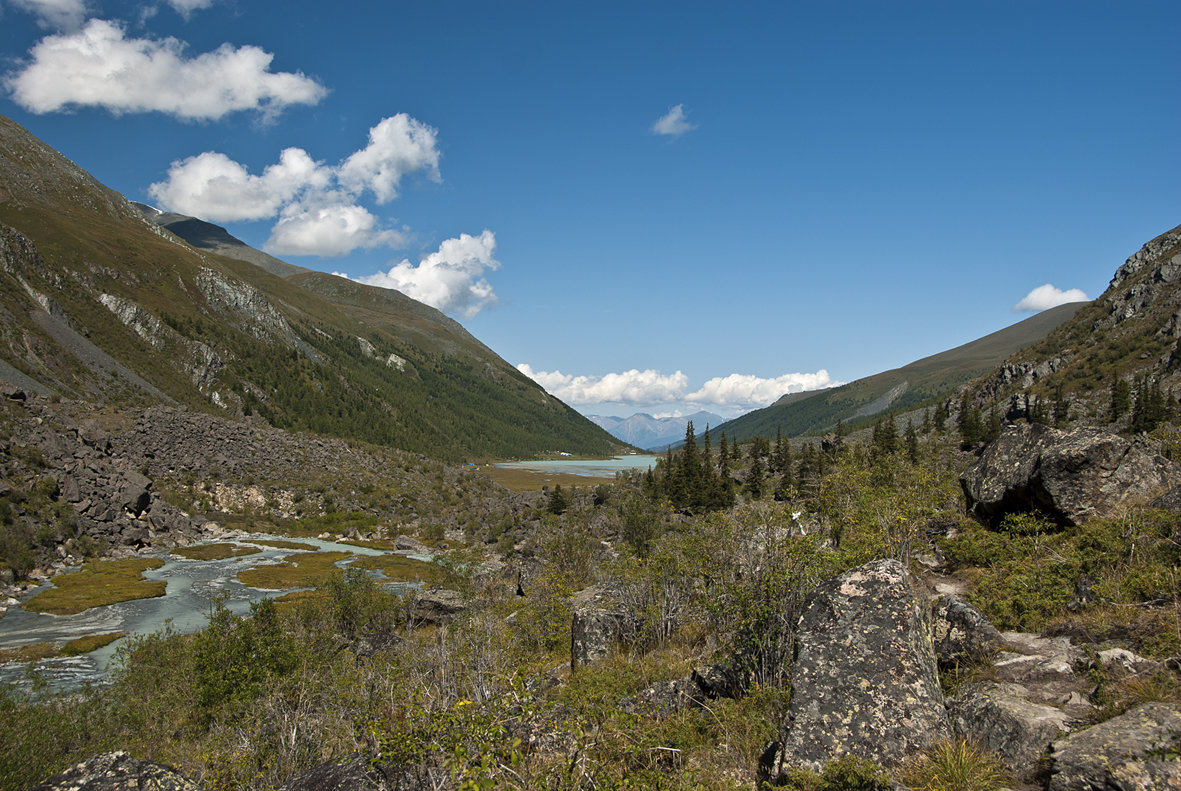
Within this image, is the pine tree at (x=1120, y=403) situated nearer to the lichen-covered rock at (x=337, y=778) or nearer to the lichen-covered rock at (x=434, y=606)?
the lichen-covered rock at (x=434, y=606)

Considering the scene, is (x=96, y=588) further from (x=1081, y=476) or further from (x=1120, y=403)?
(x=1120, y=403)

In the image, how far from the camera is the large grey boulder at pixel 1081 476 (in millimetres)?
14328

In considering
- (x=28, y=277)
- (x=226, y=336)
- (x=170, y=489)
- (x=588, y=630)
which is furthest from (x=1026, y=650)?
(x=226, y=336)

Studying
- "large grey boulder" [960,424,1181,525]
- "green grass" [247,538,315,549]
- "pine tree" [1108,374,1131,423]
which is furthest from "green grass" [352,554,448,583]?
"pine tree" [1108,374,1131,423]

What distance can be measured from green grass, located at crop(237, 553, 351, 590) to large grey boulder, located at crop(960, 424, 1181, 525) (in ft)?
172

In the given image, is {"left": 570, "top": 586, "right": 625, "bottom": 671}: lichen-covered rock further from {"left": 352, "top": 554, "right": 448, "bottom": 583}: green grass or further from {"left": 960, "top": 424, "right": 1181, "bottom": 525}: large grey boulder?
{"left": 352, "top": 554, "right": 448, "bottom": 583}: green grass

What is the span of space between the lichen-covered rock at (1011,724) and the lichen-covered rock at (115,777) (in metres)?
10.9

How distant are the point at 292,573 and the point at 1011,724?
67555 millimetres

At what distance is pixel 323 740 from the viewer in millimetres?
13820

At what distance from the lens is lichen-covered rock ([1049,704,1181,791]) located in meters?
4.91

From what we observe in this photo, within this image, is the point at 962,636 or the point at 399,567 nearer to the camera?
the point at 962,636

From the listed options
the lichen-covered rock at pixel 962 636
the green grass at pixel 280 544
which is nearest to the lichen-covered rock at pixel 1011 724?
the lichen-covered rock at pixel 962 636

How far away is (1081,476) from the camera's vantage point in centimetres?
1494

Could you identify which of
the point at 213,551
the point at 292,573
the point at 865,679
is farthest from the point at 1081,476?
the point at 213,551
